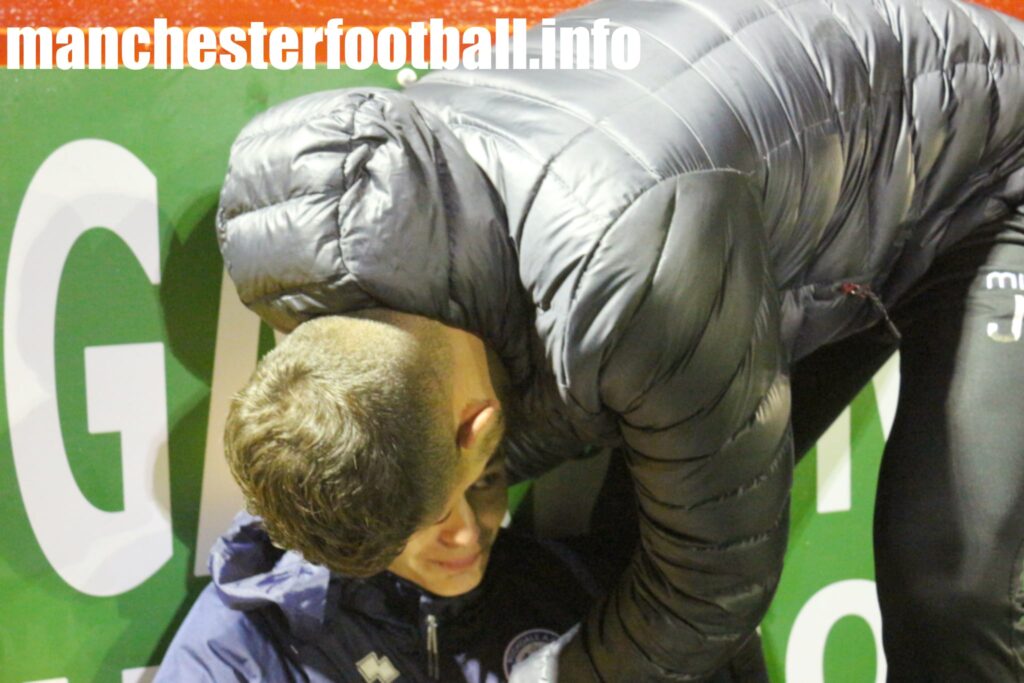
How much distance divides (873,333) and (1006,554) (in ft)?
0.79

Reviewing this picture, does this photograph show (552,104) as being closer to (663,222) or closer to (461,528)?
(663,222)

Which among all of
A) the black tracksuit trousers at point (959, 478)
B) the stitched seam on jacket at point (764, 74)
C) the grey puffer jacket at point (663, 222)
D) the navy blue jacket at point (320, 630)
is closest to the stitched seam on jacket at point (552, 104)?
the grey puffer jacket at point (663, 222)

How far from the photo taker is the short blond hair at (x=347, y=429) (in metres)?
0.73

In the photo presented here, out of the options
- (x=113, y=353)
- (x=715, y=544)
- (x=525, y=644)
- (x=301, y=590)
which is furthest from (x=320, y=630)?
(x=715, y=544)

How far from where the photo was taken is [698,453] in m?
0.74

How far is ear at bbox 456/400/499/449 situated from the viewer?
80 cm

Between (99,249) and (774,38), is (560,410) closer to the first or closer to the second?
(774,38)

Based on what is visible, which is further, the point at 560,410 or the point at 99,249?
the point at 99,249

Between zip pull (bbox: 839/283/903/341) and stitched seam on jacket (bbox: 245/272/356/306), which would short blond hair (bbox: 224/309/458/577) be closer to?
stitched seam on jacket (bbox: 245/272/356/306)

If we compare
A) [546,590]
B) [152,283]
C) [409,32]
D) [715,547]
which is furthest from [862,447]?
[152,283]

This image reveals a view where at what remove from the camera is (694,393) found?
2.34 feet

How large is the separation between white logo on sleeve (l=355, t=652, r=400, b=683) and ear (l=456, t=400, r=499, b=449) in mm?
339

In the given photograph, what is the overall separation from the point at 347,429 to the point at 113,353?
1.46 ft

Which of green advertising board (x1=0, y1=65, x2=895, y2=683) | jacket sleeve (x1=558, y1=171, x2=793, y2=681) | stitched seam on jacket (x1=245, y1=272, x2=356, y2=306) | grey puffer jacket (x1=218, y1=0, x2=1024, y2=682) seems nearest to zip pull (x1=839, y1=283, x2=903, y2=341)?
grey puffer jacket (x1=218, y1=0, x2=1024, y2=682)
